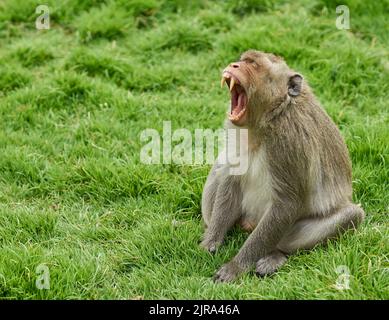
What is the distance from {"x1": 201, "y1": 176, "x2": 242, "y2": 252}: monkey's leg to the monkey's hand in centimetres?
28

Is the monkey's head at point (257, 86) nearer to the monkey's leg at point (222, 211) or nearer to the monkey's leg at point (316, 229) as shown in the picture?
the monkey's leg at point (222, 211)

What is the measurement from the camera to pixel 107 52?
26.7ft

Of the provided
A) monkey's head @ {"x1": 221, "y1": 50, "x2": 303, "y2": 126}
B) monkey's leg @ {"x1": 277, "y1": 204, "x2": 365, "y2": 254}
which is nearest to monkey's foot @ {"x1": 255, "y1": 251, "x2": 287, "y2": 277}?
monkey's leg @ {"x1": 277, "y1": 204, "x2": 365, "y2": 254}

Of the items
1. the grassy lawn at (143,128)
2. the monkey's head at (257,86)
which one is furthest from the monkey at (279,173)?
the grassy lawn at (143,128)

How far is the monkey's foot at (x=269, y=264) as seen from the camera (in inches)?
194

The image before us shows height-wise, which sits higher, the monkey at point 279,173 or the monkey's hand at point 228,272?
the monkey at point 279,173

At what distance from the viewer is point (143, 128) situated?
6.97 metres

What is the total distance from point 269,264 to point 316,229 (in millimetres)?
423

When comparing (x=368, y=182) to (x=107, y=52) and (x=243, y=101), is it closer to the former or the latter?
(x=243, y=101)

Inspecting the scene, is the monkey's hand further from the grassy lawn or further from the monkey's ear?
the monkey's ear

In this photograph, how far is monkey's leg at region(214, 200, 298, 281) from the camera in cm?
490

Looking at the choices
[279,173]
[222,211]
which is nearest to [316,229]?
[279,173]

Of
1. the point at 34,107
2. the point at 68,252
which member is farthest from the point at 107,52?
the point at 68,252

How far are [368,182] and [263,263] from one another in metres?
1.47
